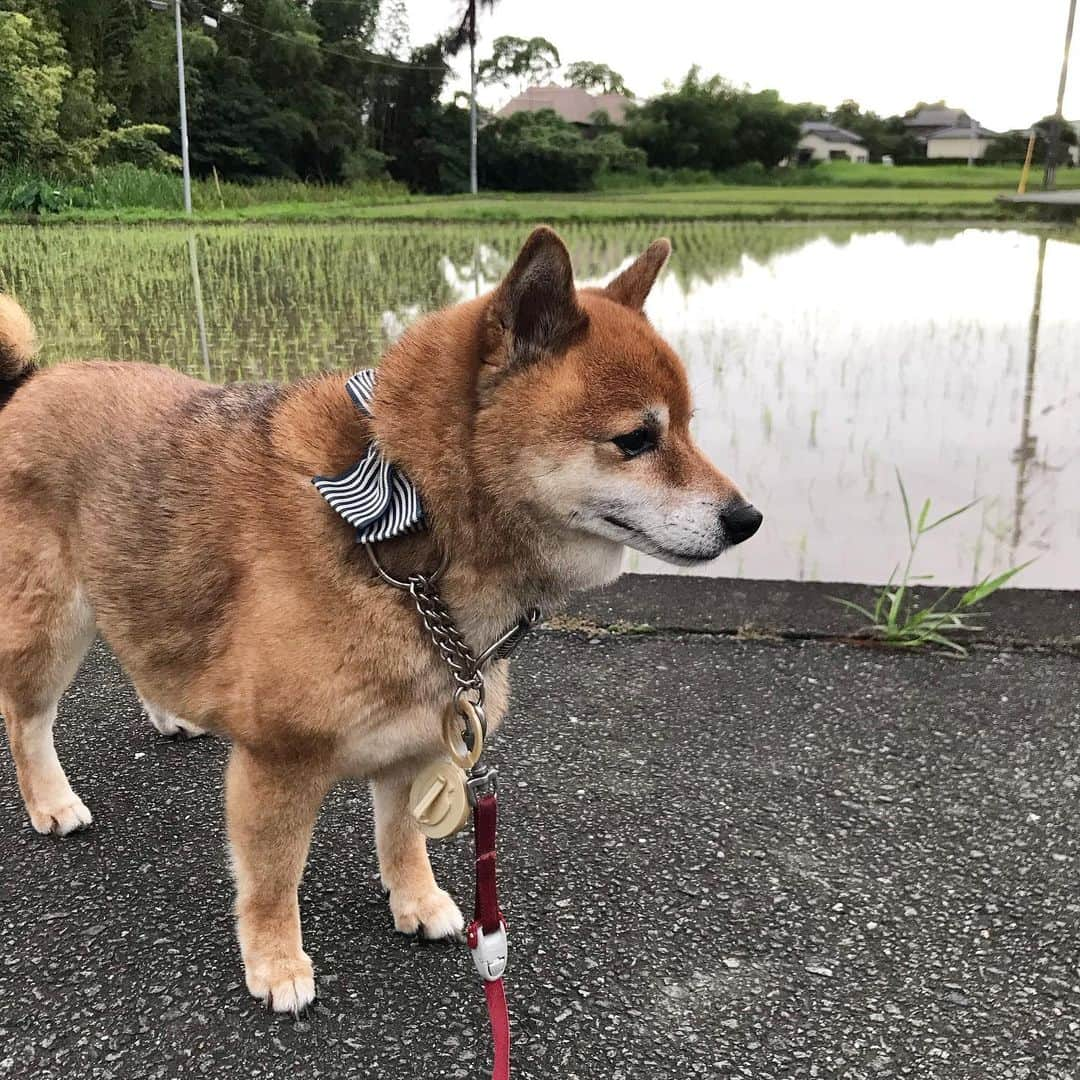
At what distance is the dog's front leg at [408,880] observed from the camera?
2.34 metres

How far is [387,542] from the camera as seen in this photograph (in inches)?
76.0

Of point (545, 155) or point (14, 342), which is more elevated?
point (545, 155)

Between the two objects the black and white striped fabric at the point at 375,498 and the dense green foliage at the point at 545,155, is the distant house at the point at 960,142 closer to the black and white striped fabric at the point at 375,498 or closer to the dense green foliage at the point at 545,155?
the dense green foliage at the point at 545,155

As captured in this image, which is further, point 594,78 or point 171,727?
point 594,78

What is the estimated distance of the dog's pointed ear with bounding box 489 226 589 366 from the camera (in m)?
1.77

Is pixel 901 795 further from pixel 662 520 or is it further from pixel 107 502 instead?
pixel 107 502

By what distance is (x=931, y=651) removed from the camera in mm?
3824

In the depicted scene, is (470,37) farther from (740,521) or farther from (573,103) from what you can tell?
(740,521)

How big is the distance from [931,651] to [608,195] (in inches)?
674

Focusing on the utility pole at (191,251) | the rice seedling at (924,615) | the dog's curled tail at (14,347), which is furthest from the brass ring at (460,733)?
the utility pole at (191,251)

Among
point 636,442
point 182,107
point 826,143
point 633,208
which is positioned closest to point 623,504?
point 636,442

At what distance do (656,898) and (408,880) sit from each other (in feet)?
2.26

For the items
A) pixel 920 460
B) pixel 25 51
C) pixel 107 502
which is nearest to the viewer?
pixel 107 502

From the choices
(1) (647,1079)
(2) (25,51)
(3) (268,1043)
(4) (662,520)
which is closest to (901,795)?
(1) (647,1079)
